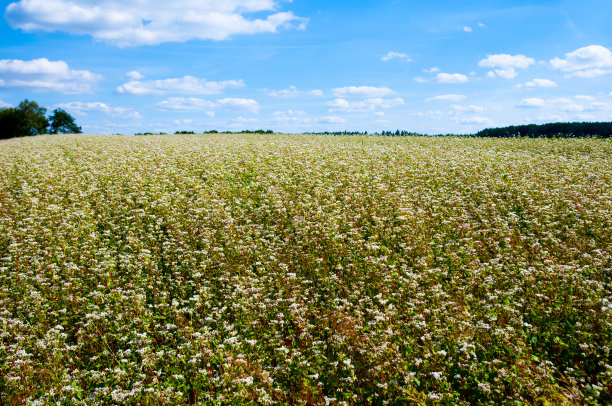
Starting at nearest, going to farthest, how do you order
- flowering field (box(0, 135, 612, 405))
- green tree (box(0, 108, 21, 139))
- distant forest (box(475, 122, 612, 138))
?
1. flowering field (box(0, 135, 612, 405))
2. distant forest (box(475, 122, 612, 138))
3. green tree (box(0, 108, 21, 139))

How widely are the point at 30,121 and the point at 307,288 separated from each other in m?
98.3

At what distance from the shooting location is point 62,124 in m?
91.8

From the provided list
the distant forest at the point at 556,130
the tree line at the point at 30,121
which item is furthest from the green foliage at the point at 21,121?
the distant forest at the point at 556,130

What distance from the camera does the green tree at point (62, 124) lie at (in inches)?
3593

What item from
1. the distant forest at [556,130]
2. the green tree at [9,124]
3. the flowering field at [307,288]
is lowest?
the flowering field at [307,288]

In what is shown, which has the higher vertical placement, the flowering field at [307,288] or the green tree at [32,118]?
the green tree at [32,118]

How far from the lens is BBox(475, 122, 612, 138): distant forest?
3825 cm

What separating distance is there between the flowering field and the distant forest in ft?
89.1

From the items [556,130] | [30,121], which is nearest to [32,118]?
[30,121]

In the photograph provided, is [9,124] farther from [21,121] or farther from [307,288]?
[307,288]

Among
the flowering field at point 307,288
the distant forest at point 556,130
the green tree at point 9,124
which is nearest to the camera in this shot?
the flowering field at point 307,288

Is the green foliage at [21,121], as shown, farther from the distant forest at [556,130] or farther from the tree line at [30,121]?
the distant forest at [556,130]

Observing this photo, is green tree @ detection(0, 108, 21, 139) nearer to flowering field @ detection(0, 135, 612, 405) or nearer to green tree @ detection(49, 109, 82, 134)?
green tree @ detection(49, 109, 82, 134)

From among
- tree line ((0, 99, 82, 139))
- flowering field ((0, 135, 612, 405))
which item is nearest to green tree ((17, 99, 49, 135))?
tree line ((0, 99, 82, 139))
